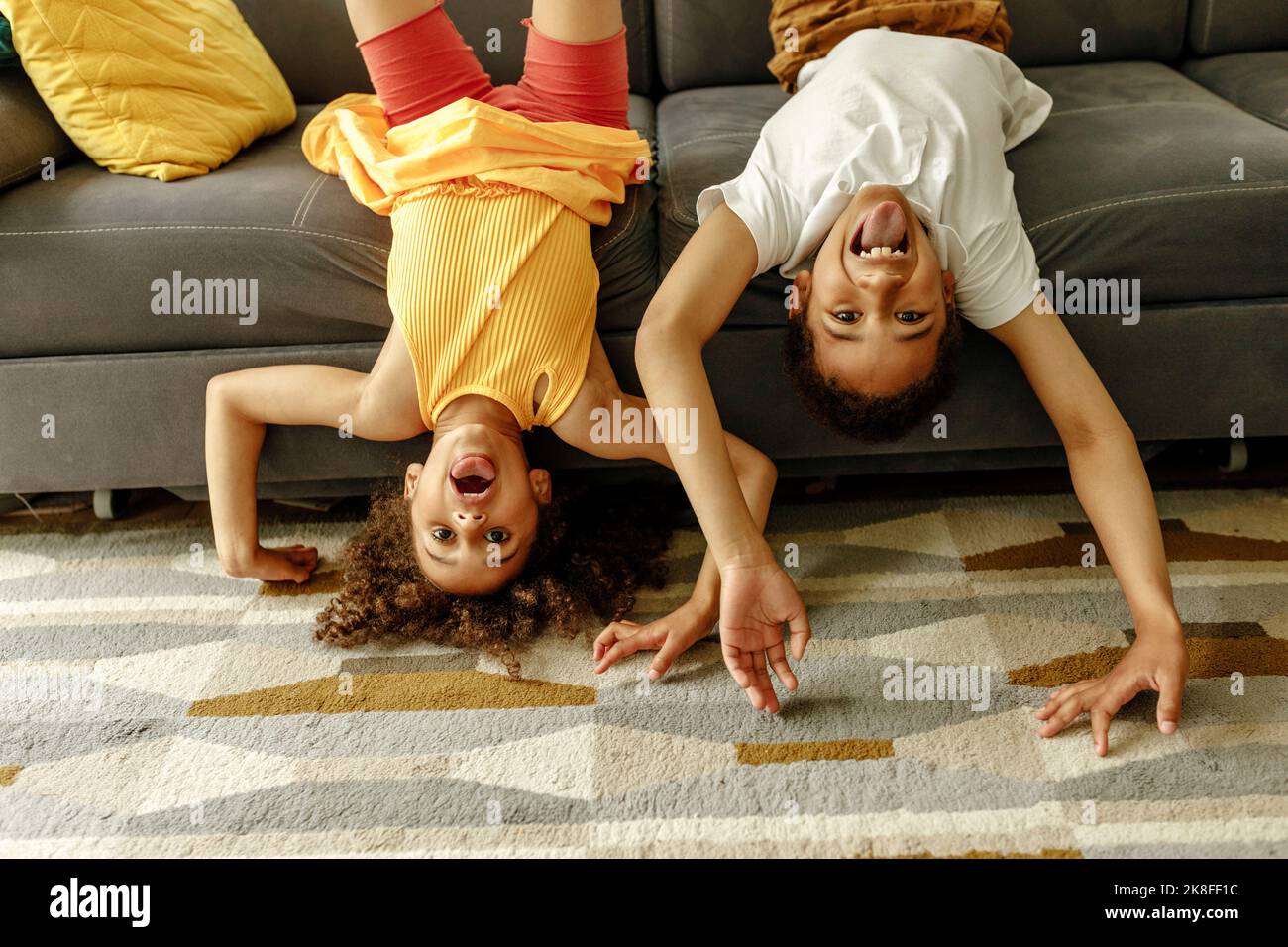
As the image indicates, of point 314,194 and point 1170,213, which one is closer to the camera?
point 1170,213

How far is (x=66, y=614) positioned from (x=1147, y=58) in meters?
2.15

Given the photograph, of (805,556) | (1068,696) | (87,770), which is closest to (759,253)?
(805,556)

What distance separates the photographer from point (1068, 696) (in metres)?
1.14

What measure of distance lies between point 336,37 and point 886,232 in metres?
1.21

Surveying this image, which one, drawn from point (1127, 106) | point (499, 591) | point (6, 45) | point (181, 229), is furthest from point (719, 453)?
point (6, 45)

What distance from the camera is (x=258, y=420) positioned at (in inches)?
54.9

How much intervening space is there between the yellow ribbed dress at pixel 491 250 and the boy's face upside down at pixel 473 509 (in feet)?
0.22

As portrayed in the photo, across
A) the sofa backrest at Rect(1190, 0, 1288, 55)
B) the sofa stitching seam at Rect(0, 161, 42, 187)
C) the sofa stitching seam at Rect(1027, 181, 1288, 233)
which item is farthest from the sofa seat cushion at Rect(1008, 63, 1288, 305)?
the sofa stitching seam at Rect(0, 161, 42, 187)

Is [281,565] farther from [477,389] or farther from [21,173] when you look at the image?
[21,173]

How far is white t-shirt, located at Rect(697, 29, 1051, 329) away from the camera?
4.18 feet

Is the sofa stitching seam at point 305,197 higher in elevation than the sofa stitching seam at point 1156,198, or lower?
higher

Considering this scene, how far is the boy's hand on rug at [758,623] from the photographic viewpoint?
113cm

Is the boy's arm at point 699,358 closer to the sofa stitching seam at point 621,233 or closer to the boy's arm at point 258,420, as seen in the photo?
the sofa stitching seam at point 621,233

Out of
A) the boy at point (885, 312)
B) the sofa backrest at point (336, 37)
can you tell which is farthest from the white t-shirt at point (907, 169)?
the sofa backrest at point (336, 37)
